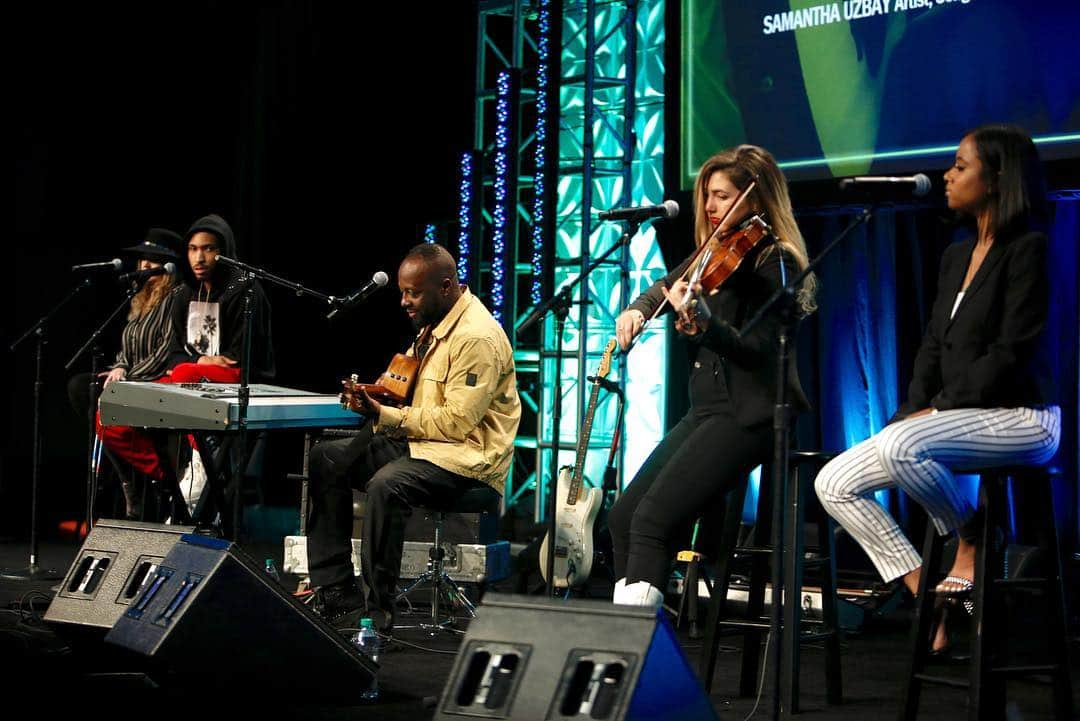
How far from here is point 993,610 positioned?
3.37 m

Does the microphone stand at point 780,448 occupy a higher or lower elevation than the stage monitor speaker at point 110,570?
higher

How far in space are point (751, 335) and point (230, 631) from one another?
63.9 inches

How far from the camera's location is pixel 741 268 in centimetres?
375

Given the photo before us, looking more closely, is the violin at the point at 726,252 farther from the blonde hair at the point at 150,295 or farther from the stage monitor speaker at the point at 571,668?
the blonde hair at the point at 150,295

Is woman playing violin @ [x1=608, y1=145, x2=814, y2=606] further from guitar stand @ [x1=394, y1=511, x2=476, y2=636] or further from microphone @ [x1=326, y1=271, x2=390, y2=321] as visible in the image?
guitar stand @ [x1=394, y1=511, x2=476, y2=636]

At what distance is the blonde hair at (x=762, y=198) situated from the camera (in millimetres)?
3740

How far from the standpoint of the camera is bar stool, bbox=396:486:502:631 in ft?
17.0

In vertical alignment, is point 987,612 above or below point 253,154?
below

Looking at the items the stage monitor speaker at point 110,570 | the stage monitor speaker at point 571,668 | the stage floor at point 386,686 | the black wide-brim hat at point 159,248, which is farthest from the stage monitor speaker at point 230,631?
the black wide-brim hat at point 159,248

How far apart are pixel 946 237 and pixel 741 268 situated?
338 centimetres

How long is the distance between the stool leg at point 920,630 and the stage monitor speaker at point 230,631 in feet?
4.93

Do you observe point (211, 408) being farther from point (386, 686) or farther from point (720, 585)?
point (720, 585)

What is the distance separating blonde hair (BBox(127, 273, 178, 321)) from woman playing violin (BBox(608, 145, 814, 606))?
3.82 meters

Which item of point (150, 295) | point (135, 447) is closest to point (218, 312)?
point (135, 447)
